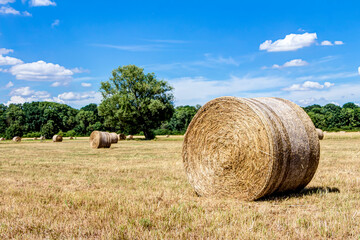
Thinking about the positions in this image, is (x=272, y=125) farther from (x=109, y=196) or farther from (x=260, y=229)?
(x=109, y=196)

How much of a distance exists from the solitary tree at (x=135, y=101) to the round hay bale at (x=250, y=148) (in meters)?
36.8

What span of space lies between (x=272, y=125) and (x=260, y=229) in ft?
7.39

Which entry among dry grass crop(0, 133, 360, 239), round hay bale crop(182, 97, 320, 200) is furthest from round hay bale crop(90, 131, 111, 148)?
round hay bale crop(182, 97, 320, 200)

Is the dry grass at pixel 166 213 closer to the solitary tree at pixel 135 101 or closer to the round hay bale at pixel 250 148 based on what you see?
the round hay bale at pixel 250 148

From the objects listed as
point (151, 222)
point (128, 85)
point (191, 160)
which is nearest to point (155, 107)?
point (128, 85)

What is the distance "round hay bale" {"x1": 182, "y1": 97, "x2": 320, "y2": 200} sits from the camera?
6.09 metres

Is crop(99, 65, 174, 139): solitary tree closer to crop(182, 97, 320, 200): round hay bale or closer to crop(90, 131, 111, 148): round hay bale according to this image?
crop(90, 131, 111, 148): round hay bale

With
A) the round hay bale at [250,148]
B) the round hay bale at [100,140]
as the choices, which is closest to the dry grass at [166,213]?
the round hay bale at [250,148]

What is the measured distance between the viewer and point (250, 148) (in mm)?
6383

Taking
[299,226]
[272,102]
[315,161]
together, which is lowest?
[299,226]

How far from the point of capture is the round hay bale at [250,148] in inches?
240

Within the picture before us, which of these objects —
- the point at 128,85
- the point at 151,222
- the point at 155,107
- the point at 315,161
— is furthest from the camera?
the point at 128,85

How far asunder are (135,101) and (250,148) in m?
40.7

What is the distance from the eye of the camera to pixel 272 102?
23.0ft
